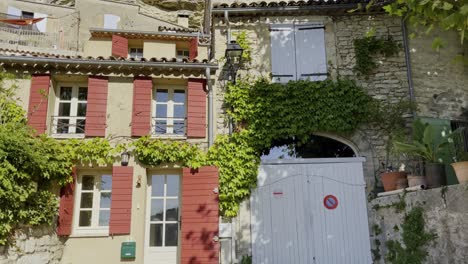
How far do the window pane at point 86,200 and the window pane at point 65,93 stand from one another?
220 centimetres

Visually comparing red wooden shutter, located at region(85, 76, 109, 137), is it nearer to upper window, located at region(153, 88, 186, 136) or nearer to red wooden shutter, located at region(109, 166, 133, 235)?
red wooden shutter, located at region(109, 166, 133, 235)

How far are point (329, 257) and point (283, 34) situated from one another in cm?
499

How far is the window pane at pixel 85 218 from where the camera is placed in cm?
740

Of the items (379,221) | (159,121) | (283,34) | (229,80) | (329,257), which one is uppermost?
(283,34)

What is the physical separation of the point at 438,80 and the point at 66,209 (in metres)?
8.38

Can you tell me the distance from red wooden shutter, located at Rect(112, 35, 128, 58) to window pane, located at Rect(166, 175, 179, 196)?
18.8ft

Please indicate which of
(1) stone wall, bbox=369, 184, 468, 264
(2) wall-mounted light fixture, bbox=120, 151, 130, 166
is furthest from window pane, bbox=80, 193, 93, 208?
(1) stone wall, bbox=369, 184, 468, 264

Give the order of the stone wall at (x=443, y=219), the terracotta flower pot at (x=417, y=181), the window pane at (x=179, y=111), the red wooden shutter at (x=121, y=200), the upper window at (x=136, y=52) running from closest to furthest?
the stone wall at (x=443, y=219), the terracotta flower pot at (x=417, y=181), the red wooden shutter at (x=121, y=200), the window pane at (x=179, y=111), the upper window at (x=136, y=52)

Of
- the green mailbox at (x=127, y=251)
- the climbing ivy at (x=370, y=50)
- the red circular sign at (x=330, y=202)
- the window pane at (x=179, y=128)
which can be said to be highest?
the climbing ivy at (x=370, y=50)

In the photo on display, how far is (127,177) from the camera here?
7.29 m

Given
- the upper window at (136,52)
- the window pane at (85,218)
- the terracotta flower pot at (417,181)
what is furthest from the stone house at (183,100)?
the upper window at (136,52)

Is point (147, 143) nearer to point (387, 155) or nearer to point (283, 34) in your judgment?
point (283, 34)

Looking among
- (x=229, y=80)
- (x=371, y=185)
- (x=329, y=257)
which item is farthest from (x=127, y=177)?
(x=371, y=185)

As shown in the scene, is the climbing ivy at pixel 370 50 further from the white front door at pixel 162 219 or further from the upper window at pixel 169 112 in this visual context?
the white front door at pixel 162 219
